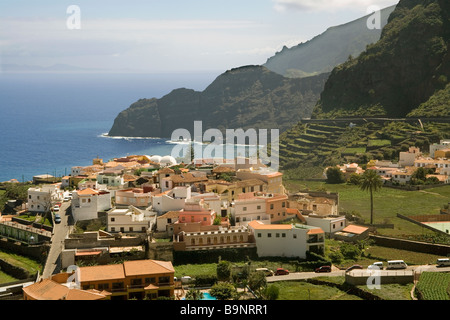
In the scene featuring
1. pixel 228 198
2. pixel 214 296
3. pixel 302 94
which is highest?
pixel 302 94

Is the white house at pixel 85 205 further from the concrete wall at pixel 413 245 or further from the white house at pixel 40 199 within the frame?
the concrete wall at pixel 413 245

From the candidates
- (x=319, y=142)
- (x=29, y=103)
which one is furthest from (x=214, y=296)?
(x=29, y=103)

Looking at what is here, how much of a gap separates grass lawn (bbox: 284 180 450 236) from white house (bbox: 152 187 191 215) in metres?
9.43

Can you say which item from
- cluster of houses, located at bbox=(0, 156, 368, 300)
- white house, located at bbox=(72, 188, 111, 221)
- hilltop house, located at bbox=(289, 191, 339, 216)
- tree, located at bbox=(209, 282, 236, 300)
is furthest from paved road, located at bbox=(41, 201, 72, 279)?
hilltop house, located at bbox=(289, 191, 339, 216)

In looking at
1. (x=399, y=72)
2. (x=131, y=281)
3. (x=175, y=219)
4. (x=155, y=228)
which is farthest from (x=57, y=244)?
(x=399, y=72)

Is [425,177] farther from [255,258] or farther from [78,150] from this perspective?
[78,150]

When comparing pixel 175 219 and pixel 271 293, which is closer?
pixel 271 293

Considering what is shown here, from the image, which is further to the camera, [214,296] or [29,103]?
[29,103]

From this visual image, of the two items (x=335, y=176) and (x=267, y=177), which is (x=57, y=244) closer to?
(x=267, y=177)

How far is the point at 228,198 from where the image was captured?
3322 cm

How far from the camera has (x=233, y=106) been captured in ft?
390

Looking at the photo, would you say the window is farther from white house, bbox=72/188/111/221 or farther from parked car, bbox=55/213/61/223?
parked car, bbox=55/213/61/223

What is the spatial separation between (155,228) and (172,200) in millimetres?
2054
